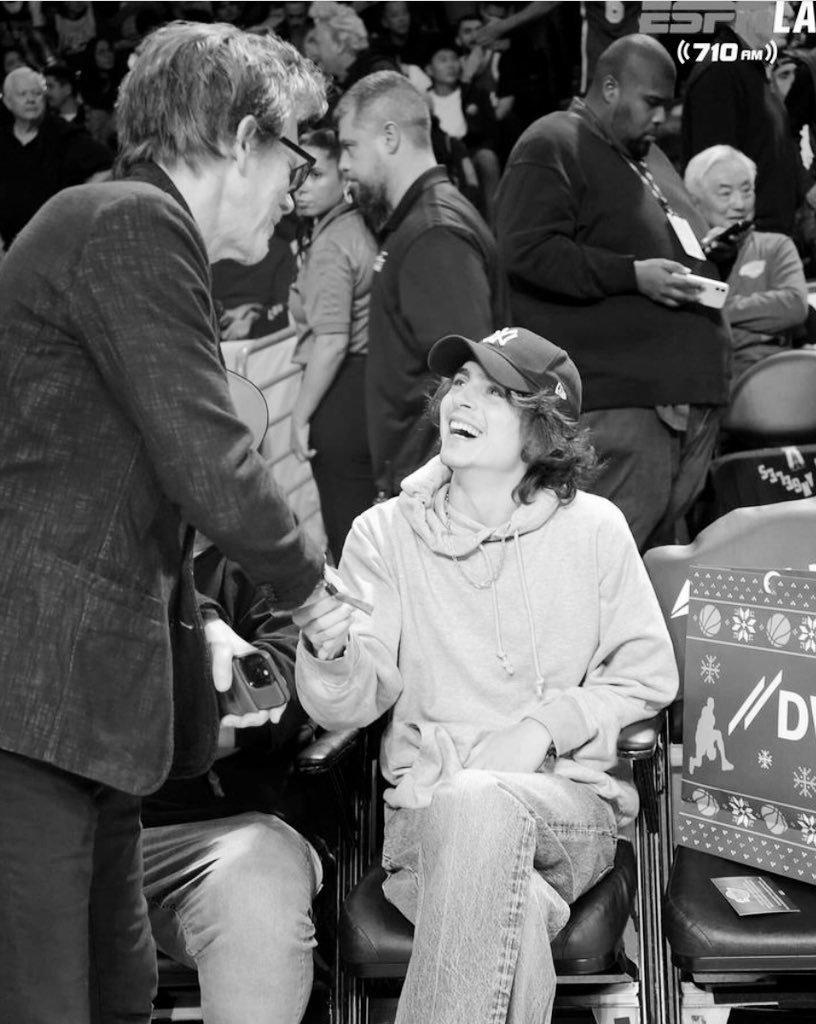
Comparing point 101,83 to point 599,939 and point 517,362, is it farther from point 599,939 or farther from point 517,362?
point 599,939

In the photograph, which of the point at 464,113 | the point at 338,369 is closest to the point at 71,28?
the point at 464,113

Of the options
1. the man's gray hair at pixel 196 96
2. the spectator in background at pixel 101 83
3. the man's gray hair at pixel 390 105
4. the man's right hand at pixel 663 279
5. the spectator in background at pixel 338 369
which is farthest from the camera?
the spectator in background at pixel 101 83

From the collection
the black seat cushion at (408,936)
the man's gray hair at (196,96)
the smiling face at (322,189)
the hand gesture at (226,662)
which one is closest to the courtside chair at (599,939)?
the black seat cushion at (408,936)

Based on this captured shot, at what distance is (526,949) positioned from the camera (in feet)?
7.29

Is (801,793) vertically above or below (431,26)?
below

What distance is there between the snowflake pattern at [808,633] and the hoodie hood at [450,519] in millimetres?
510

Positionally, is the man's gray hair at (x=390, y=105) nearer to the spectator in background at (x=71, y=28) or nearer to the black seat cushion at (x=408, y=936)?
the spectator in background at (x=71, y=28)

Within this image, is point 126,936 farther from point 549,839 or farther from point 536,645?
point 536,645

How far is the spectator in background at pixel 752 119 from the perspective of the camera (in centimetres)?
443

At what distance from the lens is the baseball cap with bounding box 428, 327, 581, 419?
2.73 m

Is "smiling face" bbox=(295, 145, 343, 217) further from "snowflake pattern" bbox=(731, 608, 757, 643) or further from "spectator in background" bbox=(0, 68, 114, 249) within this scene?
"snowflake pattern" bbox=(731, 608, 757, 643)

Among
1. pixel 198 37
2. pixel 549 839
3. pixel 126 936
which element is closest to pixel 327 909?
pixel 549 839

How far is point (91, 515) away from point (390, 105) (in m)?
2.55

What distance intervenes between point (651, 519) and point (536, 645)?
1323 millimetres
